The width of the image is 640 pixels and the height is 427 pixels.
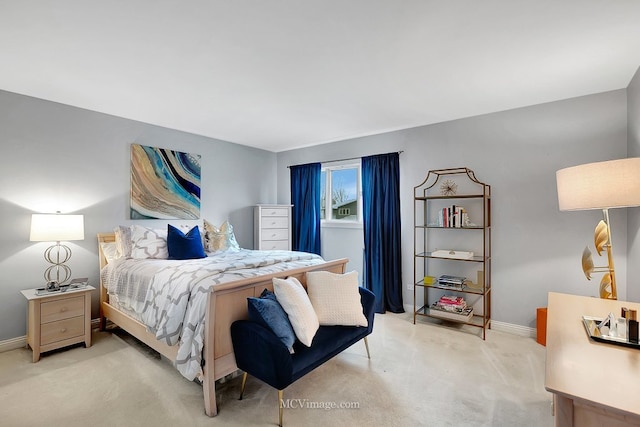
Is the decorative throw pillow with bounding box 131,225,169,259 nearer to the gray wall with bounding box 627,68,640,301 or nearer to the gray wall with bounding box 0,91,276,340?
the gray wall with bounding box 0,91,276,340

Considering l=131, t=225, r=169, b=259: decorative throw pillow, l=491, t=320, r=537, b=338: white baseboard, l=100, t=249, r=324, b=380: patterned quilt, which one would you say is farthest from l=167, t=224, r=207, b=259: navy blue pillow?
l=491, t=320, r=537, b=338: white baseboard

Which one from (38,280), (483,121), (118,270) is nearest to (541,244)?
(483,121)

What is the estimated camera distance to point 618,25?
6.09 feet

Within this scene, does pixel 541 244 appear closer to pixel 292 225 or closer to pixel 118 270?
pixel 292 225

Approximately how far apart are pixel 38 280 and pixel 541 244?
5163 mm

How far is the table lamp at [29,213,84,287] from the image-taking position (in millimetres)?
2696

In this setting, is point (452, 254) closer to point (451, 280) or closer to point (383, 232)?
point (451, 280)

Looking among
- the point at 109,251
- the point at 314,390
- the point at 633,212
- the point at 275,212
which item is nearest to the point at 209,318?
the point at 314,390

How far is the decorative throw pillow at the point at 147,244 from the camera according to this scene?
3186mm

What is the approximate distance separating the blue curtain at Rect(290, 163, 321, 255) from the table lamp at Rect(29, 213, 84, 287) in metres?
2.89

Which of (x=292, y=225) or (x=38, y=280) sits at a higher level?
(x=292, y=225)

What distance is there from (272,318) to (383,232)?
8.19 feet

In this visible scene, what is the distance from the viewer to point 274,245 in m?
4.88

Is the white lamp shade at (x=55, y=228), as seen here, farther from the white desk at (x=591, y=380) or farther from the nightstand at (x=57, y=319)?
the white desk at (x=591, y=380)
